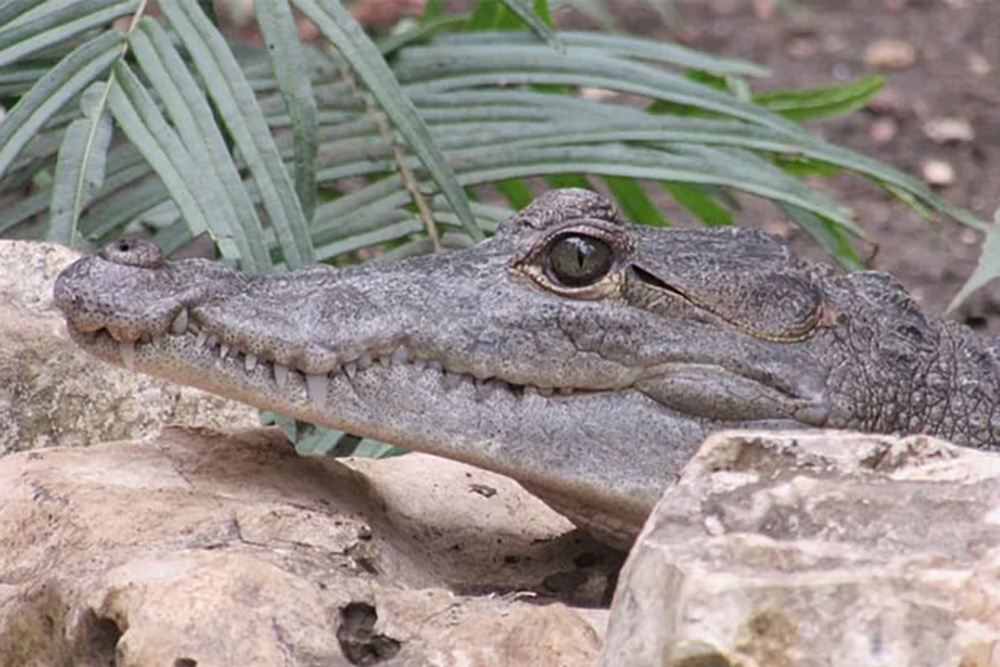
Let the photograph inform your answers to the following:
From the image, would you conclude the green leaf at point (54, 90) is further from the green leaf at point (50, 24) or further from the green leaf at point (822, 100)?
the green leaf at point (822, 100)

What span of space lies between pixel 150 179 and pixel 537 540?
5.14 ft

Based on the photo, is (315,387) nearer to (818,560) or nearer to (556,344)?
(556,344)

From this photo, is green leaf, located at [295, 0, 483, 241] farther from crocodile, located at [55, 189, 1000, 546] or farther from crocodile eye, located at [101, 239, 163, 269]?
crocodile eye, located at [101, 239, 163, 269]

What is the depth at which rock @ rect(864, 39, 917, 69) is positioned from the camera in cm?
741

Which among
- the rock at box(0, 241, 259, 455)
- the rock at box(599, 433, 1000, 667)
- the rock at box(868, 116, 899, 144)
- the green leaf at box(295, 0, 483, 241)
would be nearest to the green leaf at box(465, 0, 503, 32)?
the green leaf at box(295, 0, 483, 241)

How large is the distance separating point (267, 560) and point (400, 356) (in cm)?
54

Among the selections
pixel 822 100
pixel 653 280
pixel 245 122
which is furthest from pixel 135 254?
pixel 822 100

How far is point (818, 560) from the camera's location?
5.36ft

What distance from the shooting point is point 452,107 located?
413 cm

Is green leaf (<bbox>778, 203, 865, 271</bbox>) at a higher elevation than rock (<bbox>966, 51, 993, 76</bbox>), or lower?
lower

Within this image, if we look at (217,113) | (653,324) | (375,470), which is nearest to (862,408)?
(653,324)

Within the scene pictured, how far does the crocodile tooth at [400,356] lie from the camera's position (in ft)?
8.64

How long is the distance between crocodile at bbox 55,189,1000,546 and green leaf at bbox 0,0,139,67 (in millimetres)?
1091

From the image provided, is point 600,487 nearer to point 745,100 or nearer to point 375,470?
point 375,470
